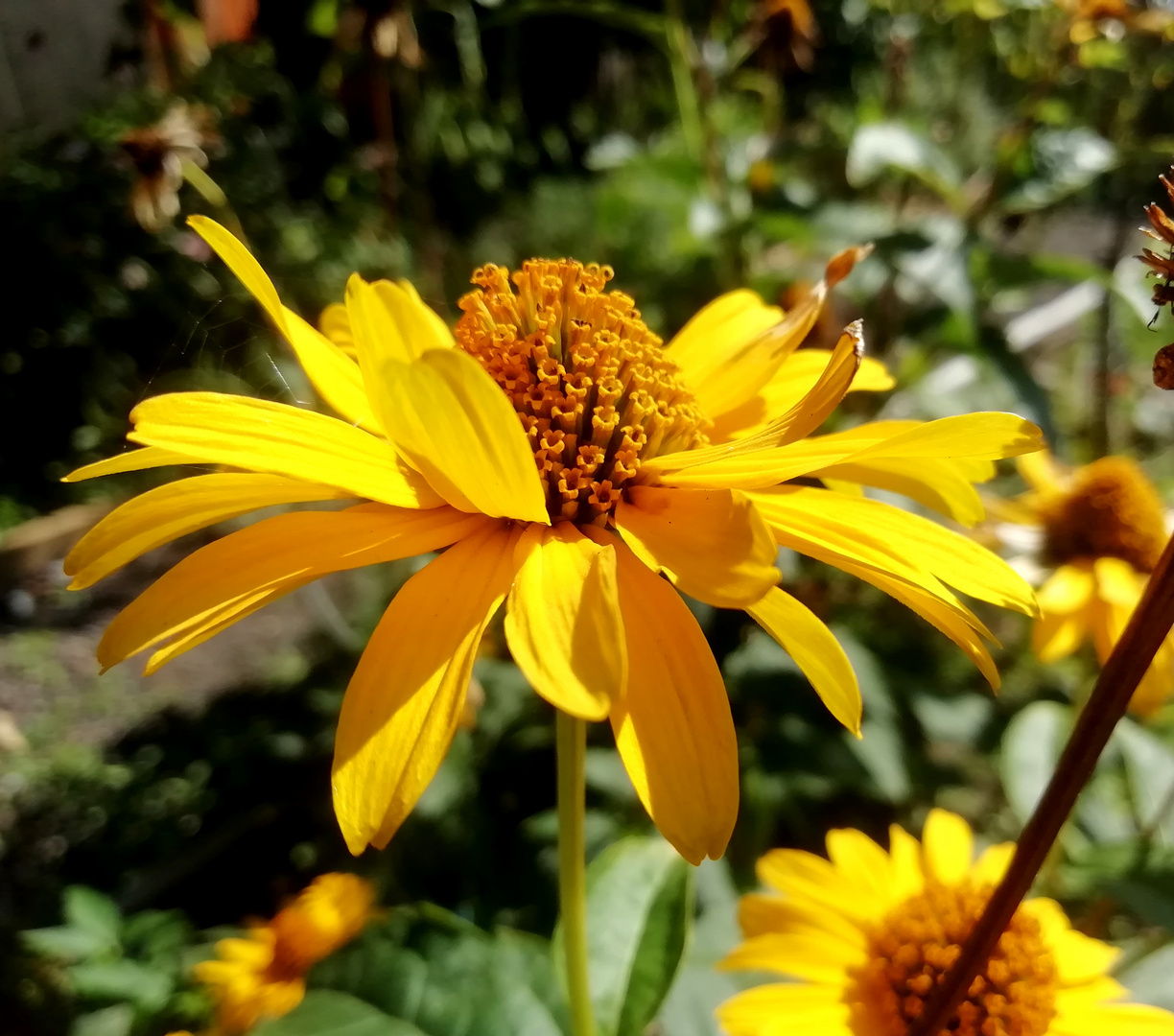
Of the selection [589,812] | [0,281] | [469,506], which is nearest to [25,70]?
[0,281]

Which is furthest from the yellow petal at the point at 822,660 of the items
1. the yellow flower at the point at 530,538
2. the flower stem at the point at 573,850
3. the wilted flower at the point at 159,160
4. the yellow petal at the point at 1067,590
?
the wilted flower at the point at 159,160

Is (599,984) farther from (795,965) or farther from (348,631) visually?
(348,631)

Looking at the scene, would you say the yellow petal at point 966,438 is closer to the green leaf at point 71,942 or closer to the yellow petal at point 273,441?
the yellow petal at point 273,441

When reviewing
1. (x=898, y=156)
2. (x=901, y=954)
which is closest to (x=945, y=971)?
(x=901, y=954)

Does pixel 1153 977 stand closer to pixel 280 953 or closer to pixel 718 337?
pixel 718 337

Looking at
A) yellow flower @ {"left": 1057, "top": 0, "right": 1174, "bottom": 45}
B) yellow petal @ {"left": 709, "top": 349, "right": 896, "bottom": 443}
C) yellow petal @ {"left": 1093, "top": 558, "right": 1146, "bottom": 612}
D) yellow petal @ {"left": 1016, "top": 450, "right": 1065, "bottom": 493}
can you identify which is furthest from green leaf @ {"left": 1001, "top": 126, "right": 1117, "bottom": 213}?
yellow petal @ {"left": 709, "top": 349, "right": 896, "bottom": 443}
